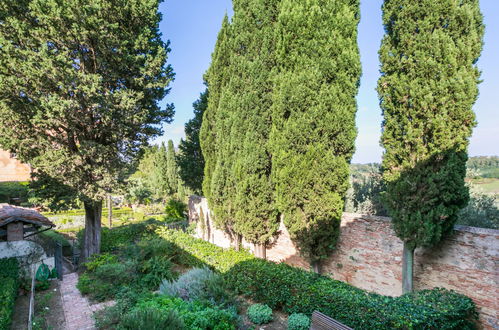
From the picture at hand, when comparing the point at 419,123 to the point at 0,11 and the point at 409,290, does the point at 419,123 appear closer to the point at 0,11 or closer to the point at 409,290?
the point at 409,290

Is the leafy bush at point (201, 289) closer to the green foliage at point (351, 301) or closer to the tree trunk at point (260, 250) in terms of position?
the green foliage at point (351, 301)

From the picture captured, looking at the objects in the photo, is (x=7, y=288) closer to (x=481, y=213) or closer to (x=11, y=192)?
(x=481, y=213)

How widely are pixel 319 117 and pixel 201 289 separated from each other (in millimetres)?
5229

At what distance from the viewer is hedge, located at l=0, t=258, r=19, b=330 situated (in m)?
4.57

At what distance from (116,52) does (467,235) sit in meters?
11.3

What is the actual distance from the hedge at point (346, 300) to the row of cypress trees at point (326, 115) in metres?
1.06

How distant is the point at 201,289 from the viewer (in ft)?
19.0

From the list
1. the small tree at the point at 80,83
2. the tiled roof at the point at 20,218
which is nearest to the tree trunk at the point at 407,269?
the small tree at the point at 80,83

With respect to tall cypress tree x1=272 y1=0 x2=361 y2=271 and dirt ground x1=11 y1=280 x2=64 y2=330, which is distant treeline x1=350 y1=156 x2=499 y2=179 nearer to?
tall cypress tree x1=272 y1=0 x2=361 y2=271

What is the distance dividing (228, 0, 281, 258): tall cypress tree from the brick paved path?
15.0 ft

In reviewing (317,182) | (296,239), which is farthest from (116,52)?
(296,239)

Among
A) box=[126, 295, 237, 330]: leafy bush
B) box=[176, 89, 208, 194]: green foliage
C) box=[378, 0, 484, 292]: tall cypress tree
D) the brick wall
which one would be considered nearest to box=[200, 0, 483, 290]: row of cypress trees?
box=[378, 0, 484, 292]: tall cypress tree

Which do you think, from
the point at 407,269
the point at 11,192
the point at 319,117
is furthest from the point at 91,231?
the point at 11,192

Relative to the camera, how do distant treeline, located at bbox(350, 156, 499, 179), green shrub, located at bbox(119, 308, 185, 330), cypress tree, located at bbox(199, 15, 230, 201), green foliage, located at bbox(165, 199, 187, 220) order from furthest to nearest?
green foliage, located at bbox(165, 199, 187, 220) → distant treeline, located at bbox(350, 156, 499, 179) → cypress tree, located at bbox(199, 15, 230, 201) → green shrub, located at bbox(119, 308, 185, 330)
